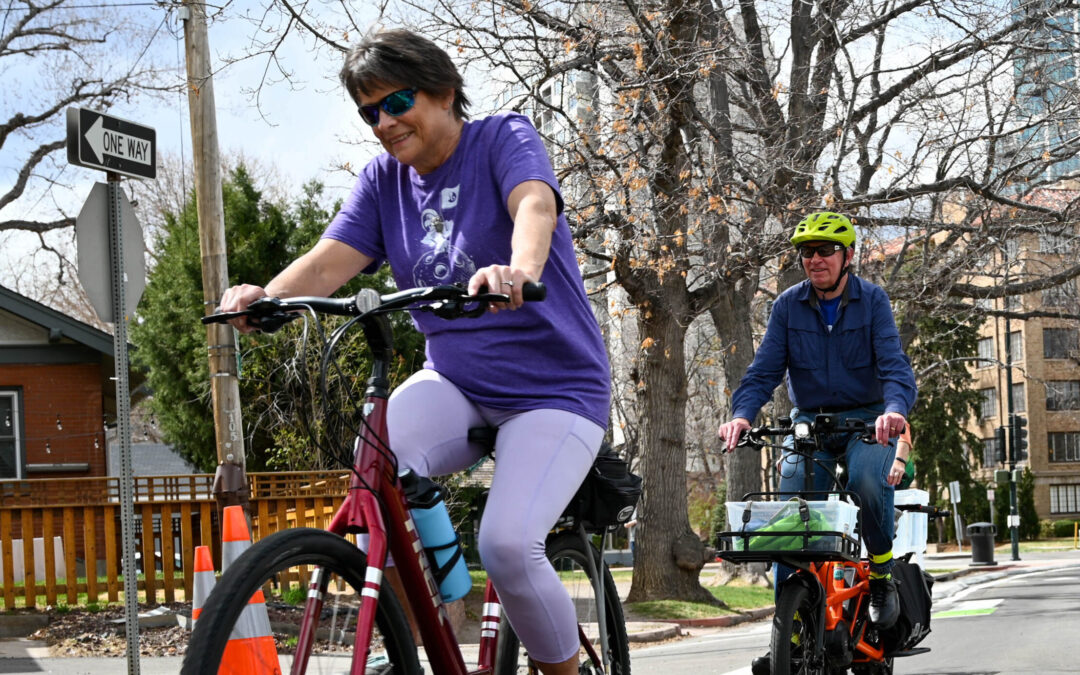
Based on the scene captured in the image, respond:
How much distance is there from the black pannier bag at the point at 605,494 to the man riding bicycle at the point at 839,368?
1835 millimetres

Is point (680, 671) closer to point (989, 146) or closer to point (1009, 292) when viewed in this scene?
point (989, 146)

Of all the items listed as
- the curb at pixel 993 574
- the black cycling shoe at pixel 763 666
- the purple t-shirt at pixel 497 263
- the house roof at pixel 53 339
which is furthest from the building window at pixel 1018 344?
the purple t-shirt at pixel 497 263

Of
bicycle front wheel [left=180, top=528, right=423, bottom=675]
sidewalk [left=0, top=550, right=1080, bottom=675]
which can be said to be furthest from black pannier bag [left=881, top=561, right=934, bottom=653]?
bicycle front wheel [left=180, top=528, right=423, bottom=675]

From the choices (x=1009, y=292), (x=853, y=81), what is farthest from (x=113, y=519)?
(x=1009, y=292)

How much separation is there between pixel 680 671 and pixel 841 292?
13.2 feet

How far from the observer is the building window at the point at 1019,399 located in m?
75.1

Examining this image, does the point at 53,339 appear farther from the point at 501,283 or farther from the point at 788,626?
the point at 501,283

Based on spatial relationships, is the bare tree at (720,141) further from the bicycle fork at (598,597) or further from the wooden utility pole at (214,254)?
the bicycle fork at (598,597)

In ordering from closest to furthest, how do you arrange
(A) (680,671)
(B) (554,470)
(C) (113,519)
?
(B) (554,470) → (A) (680,671) → (C) (113,519)

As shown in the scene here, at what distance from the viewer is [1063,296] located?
883 inches

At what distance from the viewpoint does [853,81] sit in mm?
16859

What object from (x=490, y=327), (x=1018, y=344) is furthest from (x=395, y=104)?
(x=1018, y=344)

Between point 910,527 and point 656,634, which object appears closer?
point 910,527

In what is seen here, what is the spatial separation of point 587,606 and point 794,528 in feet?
4.69
